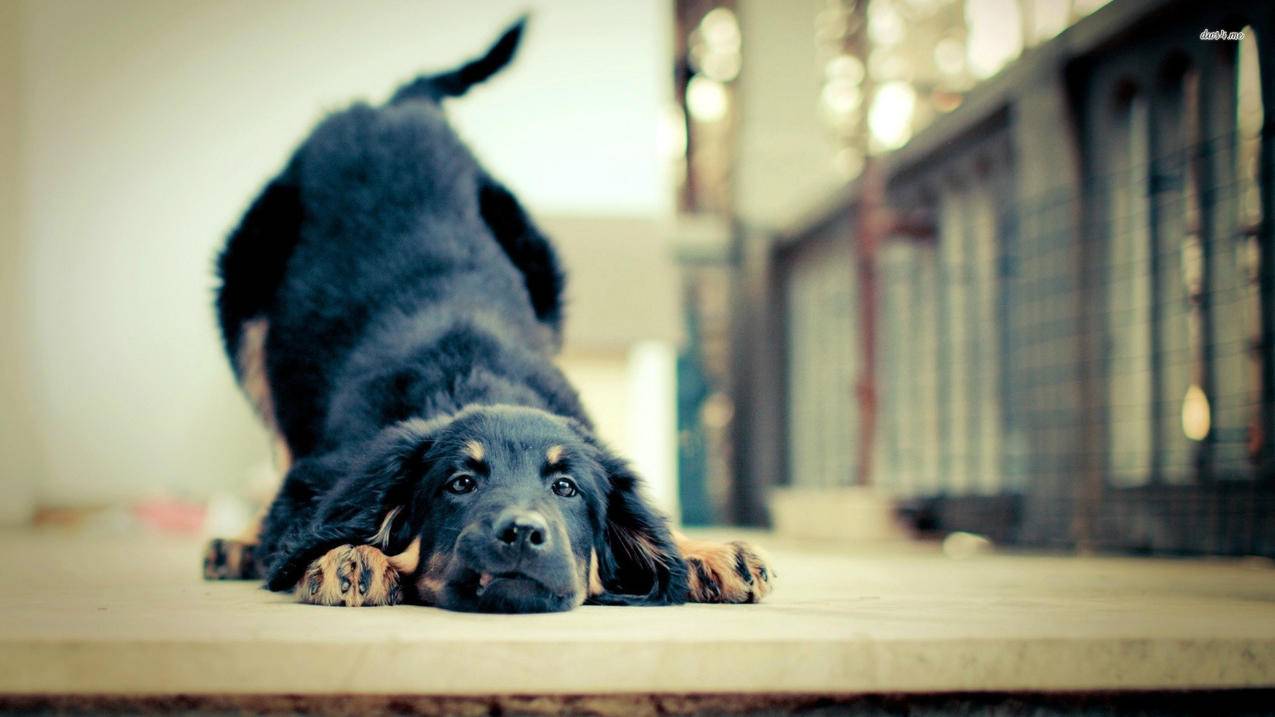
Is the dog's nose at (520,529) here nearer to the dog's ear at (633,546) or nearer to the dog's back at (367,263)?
the dog's ear at (633,546)

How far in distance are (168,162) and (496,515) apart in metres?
6.20

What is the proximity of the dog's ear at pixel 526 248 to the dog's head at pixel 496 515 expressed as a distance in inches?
47.8

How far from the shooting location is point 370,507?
2.43m

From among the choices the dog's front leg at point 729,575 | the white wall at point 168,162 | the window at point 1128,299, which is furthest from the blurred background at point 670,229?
the dog's front leg at point 729,575

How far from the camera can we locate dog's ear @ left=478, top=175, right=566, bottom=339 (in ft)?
12.4

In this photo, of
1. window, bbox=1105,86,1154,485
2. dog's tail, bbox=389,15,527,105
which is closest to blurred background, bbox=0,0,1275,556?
window, bbox=1105,86,1154,485

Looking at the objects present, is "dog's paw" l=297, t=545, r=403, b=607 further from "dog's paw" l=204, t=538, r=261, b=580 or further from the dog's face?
"dog's paw" l=204, t=538, r=261, b=580

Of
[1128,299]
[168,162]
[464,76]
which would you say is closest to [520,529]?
[464,76]

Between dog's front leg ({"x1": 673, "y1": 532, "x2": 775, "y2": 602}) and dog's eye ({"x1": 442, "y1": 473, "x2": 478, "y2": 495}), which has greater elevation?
dog's eye ({"x1": 442, "y1": 473, "x2": 478, "y2": 495})

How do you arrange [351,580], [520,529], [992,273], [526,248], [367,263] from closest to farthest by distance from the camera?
[520,529] → [351,580] → [367,263] → [526,248] → [992,273]

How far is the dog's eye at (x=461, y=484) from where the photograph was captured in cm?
235

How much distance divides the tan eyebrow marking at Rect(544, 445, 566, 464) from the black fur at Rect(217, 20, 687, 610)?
0.7 inches

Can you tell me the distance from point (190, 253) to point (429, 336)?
519 centimetres

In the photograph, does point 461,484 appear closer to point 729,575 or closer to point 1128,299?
point 729,575
